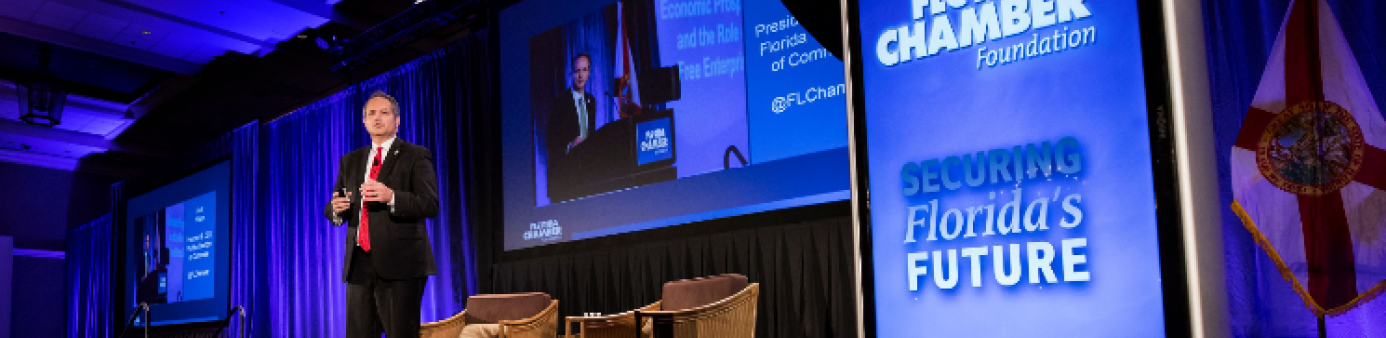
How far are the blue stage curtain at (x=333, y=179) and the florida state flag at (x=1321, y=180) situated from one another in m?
5.68

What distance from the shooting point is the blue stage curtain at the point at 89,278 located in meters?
13.9

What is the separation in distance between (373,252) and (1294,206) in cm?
244

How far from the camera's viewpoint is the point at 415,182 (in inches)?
117

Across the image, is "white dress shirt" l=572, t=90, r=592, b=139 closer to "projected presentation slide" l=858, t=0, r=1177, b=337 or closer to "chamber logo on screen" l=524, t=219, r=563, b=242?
"chamber logo on screen" l=524, t=219, r=563, b=242

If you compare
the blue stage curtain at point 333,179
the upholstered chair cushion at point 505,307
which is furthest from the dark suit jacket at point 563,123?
the upholstered chair cushion at point 505,307

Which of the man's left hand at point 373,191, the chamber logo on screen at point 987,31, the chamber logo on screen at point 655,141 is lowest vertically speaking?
the man's left hand at point 373,191

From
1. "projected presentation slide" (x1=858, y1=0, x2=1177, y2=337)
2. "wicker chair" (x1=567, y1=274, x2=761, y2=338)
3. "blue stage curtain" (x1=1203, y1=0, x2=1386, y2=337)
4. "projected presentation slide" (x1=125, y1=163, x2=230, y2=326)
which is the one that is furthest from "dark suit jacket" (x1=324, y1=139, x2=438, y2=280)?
"projected presentation slide" (x1=125, y1=163, x2=230, y2=326)

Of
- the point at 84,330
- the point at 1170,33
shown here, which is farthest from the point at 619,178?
the point at 84,330

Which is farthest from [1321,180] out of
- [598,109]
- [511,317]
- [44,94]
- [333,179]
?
[44,94]

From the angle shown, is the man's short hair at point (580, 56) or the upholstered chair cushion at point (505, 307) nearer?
the upholstered chair cushion at point (505, 307)

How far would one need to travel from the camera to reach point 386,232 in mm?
2797

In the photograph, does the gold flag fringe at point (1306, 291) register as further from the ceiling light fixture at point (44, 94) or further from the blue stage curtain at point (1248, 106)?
the ceiling light fixture at point (44, 94)

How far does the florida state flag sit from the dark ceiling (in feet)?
21.2

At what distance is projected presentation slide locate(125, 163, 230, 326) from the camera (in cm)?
1105
